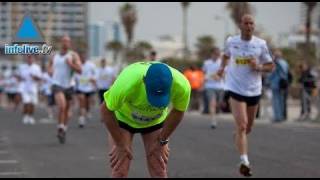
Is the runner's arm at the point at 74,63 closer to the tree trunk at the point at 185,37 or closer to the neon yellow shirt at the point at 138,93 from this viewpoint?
the neon yellow shirt at the point at 138,93

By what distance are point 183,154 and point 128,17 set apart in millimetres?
66350

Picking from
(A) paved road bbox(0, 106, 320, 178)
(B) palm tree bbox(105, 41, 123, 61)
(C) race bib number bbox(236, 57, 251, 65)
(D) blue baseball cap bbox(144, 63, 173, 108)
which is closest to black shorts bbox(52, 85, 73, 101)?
(A) paved road bbox(0, 106, 320, 178)

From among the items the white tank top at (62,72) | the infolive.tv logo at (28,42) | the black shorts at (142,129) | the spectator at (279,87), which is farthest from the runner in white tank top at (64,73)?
the infolive.tv logo at (28,42)

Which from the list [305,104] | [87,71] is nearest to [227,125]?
[305,104]

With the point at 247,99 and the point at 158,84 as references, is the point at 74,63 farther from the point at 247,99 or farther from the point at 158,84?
the point at 158,84

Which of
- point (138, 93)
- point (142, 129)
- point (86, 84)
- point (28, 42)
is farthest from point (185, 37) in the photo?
point (28, 42)

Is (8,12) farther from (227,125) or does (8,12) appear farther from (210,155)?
(227,125)

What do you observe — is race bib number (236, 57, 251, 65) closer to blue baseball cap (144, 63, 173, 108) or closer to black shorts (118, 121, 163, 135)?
black shorts (118, 121, 163, 135)

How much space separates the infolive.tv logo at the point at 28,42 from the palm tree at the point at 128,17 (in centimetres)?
7131

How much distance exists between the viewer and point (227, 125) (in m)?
17.8

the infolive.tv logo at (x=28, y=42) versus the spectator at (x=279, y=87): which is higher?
the infolive.tv logo at (x=28, y=42)

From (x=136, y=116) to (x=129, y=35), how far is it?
7142 centimetres

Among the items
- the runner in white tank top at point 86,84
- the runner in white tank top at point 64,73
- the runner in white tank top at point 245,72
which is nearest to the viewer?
the runner in white tank top at point 245,72

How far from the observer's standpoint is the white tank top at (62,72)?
44.9 ft
